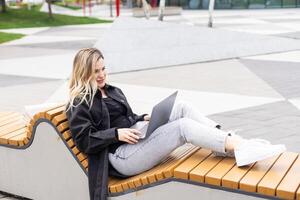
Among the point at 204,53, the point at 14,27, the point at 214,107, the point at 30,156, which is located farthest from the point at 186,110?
the point at 14,27

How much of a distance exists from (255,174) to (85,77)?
1.47 meters

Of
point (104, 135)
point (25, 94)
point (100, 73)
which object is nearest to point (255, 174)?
point (104, 135)

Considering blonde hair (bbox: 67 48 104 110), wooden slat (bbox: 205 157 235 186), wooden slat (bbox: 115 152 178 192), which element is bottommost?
wooden slat (bbox: 115 152 178 192)

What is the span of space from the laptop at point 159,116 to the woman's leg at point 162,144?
0.14 feet

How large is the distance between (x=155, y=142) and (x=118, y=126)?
1.42ft

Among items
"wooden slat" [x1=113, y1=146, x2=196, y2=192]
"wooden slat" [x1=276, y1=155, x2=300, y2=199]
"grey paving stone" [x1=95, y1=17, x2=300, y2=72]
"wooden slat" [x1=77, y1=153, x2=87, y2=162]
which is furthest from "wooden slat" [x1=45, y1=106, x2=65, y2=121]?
"grey paving stone" [x1=95, y1=17, x2=300, y2=72]

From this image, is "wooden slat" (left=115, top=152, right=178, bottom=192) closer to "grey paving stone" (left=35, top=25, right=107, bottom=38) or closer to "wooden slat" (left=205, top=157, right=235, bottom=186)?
"wooden slat" (left=205, top=157, right=235, bottom=186)

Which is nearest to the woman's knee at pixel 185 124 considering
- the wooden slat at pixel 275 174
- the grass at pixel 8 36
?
the wooden slat at pixel 275 174

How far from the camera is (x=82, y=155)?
4102 millimetres

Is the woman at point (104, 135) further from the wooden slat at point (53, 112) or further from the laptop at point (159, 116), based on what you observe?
the wooden slat at point (53, 112)

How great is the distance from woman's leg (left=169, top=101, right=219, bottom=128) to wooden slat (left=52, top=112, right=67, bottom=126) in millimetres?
862

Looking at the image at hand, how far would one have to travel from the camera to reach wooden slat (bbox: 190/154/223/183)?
3456mm

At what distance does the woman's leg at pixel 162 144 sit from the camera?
3672 millimetres

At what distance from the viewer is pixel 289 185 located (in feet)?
10.5
